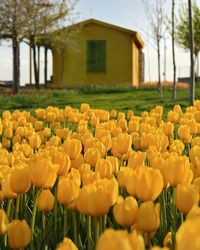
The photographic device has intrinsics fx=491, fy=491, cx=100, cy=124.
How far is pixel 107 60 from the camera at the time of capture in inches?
1206

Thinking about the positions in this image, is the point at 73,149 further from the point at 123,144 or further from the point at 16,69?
the point at 16,69

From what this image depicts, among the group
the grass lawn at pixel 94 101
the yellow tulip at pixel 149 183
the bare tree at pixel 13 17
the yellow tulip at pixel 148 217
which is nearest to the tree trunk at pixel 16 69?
the bare tree at pixel 13 17

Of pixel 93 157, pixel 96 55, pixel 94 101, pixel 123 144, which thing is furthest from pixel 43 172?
pixel 96 55

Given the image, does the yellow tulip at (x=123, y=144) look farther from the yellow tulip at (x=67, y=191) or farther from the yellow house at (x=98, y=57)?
the yellow house at (x=98, y=57)

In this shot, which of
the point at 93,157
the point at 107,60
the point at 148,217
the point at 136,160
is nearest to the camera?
the point at 148,217

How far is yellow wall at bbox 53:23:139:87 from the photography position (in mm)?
30641

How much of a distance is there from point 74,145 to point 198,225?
192cm

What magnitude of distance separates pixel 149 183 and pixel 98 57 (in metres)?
29.3

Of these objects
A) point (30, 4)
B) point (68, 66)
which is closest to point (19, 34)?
point (30, 4)

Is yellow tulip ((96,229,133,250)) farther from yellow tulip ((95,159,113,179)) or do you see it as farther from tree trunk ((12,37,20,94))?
tree trunk ((12,37,20,94))

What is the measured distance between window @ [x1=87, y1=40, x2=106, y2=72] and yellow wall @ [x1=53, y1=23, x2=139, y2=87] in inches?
8.6

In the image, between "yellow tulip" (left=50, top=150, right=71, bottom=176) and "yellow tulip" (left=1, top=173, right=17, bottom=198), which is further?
"yellow tulip" (left=50, top=150, right=71, bottom=176)

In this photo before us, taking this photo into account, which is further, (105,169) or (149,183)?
(105,169)

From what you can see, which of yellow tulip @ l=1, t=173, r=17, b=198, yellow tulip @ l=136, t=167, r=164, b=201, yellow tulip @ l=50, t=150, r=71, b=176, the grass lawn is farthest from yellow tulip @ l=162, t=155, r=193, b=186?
the grass lawn
